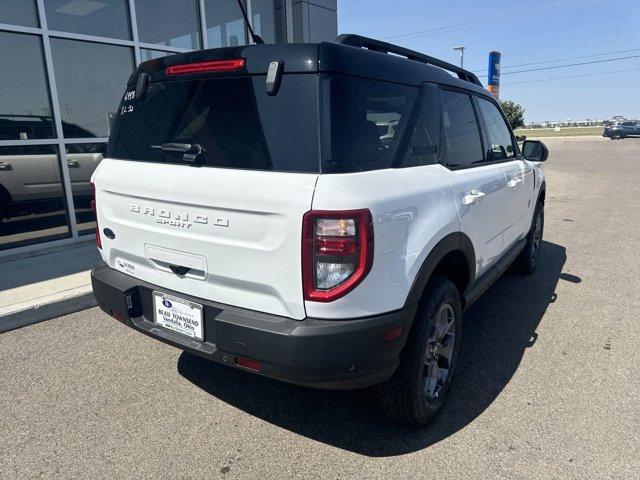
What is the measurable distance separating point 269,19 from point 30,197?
5.24 m

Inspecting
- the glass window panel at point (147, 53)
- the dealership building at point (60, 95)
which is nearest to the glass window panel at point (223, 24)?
the dealership building at point (60, 95)

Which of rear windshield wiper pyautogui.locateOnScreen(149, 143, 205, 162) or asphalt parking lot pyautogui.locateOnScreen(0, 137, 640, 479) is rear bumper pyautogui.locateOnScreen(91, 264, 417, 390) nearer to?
asphalt parking lot pyautogui.locateOnScreen(0, 137, 640, 479)

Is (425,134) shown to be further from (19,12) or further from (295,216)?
(19,12)

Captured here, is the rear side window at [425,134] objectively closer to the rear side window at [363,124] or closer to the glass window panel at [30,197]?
the rear side window at [363,124]

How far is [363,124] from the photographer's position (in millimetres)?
2109

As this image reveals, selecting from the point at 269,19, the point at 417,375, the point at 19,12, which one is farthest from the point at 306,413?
the point at 269,19

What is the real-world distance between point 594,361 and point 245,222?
2.72 metres

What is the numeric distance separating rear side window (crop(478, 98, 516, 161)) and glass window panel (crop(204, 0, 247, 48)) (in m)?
5.21

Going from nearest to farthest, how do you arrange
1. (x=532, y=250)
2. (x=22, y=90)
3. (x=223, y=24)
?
(x=532, y=250), (x=22, y=90), (x=223, y=24)

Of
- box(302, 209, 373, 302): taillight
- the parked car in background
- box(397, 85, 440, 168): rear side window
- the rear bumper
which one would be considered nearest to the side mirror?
box(397, 85, 440, 168): rear side window

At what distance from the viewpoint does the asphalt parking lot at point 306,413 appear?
2.31 m

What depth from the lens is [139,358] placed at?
332cm

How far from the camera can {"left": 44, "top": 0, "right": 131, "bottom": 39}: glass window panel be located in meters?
5.98

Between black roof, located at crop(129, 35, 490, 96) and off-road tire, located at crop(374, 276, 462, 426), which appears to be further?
off-road tire, located at crop(374, 276, 462, 426)
